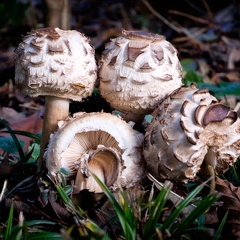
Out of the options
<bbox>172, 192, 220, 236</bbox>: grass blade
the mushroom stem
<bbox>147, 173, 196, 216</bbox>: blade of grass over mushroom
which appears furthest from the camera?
the mushroom stem

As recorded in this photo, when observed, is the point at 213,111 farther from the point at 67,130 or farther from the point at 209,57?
the point at 209,57

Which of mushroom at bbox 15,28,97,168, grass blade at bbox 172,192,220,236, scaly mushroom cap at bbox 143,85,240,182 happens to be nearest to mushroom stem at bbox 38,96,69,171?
mushroom at bbox 15,28,97,168

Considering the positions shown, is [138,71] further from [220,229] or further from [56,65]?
[220,229]

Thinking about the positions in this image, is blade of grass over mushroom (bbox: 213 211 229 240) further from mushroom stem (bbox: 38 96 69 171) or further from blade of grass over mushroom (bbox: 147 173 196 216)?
mushroom stem (bbox: 38 96 69 171)

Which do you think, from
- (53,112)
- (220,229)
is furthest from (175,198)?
(53,112)

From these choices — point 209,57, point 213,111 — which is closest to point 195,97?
point 213,111

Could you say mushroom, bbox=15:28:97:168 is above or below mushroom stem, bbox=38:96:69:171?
above
